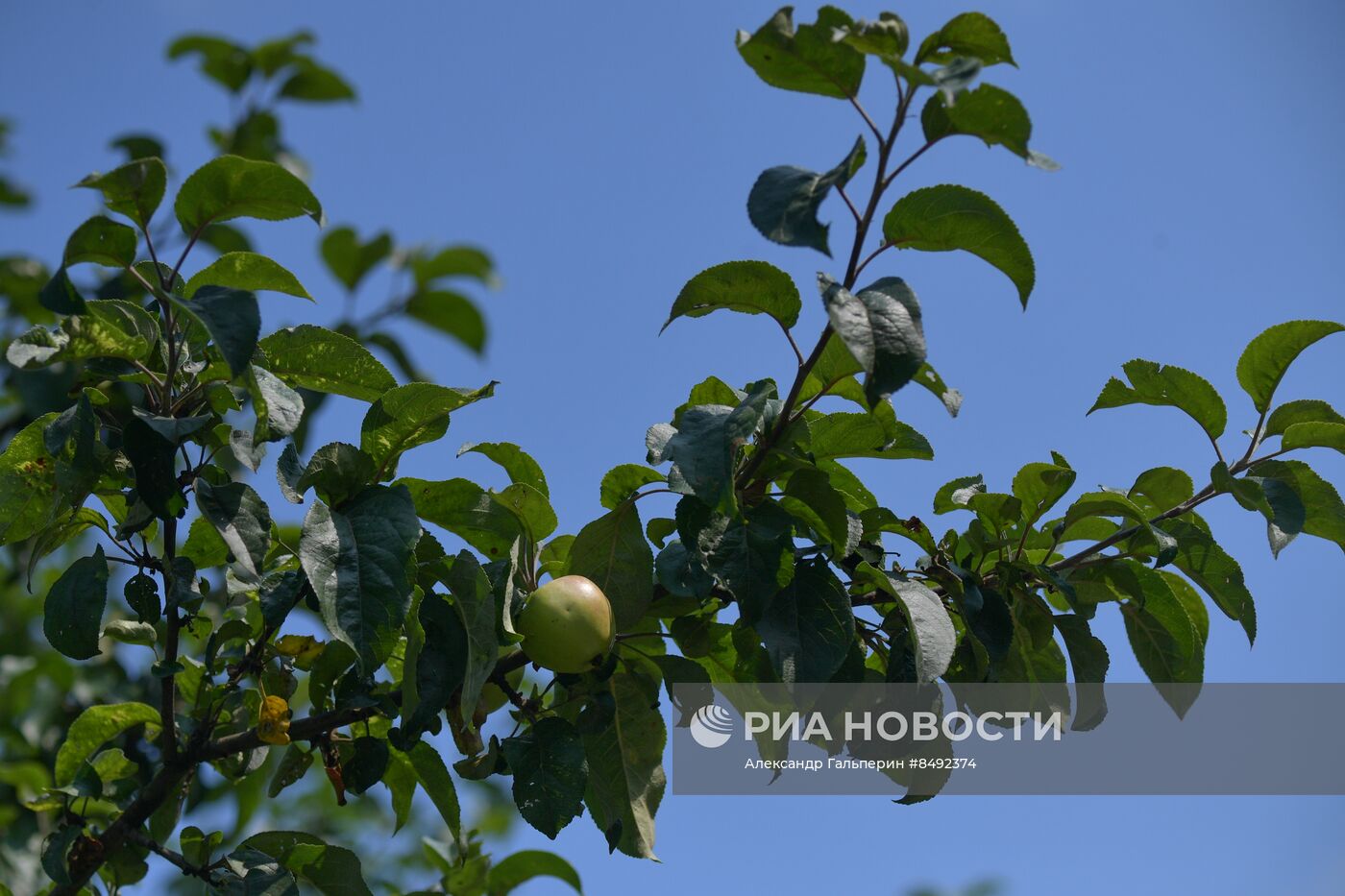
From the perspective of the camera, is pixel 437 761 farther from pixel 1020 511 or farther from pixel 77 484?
pixel 1020 511

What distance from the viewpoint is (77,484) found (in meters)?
1.65

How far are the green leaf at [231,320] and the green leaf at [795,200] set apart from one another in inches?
24.6

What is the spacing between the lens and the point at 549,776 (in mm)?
1702

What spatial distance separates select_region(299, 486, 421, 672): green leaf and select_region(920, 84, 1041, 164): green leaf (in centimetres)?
85

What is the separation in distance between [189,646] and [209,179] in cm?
243

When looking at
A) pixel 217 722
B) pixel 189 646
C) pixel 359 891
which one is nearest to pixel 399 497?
pixel 217 722

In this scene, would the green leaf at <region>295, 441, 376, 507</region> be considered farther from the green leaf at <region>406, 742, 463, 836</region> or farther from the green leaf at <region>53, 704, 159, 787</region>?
the green leaf at <region>53, 704, 159, 787</region>

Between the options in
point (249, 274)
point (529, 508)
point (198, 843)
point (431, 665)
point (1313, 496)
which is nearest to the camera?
point (431, 665)

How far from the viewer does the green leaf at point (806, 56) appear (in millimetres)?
1497

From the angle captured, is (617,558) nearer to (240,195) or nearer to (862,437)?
(862,437)

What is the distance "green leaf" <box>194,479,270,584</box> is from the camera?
4.99 ft

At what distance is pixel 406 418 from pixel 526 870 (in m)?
1.17

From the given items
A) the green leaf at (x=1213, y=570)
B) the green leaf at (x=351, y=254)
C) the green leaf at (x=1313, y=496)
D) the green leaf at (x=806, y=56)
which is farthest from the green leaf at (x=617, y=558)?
the green leaf at (x=351, y=254)

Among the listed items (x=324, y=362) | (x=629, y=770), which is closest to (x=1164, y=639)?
(x=629, y=770)
